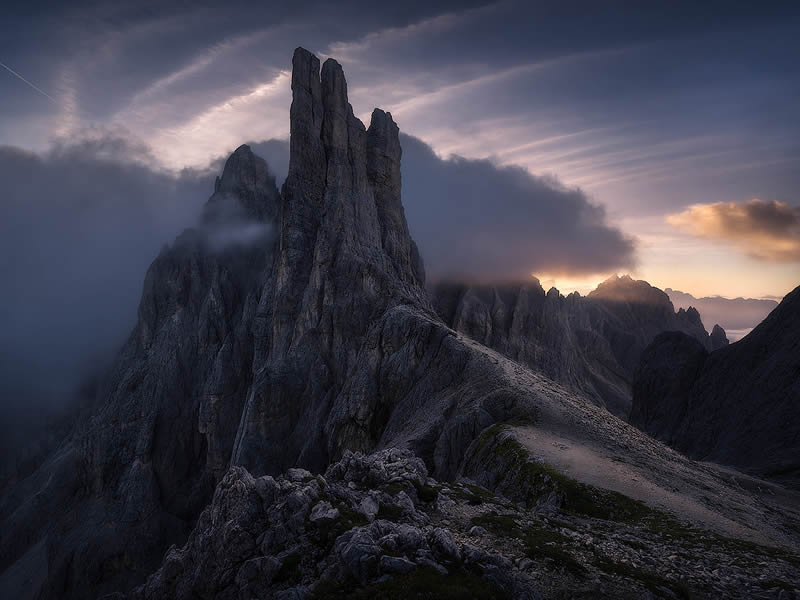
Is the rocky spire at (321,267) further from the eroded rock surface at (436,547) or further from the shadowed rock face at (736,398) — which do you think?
the shadowed rock face at (736,398)

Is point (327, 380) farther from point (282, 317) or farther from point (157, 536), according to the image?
point (157, 536)

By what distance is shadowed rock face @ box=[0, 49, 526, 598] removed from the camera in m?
72.2

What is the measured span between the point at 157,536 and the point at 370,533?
106800mm

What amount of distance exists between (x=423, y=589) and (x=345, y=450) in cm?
4933

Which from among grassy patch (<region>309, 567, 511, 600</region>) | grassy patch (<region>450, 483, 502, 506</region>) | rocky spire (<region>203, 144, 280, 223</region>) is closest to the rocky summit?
grassy patch (<region>309, 567, 511, 600</region>)

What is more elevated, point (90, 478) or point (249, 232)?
point (249, 232)

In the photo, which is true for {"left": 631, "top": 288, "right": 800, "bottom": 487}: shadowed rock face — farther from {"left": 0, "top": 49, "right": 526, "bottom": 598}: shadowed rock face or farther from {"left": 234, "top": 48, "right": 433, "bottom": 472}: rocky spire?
{"left": 234, "top": 48, "right": 433, "bottom": 472}: rocky spire

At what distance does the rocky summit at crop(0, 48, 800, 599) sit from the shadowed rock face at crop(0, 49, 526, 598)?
18.7 inches

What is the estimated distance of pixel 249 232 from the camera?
141 m

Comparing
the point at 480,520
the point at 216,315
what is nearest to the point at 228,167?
A: the point at 216,315

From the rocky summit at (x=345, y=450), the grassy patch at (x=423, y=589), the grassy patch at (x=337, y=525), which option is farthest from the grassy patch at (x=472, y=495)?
the grassy patch at (x=423, y=589)

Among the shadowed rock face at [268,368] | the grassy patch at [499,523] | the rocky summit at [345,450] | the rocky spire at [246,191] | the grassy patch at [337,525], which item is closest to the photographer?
the rocky summit at [345,450]

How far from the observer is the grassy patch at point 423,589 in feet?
60.4

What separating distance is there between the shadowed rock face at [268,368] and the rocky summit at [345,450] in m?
0.47
